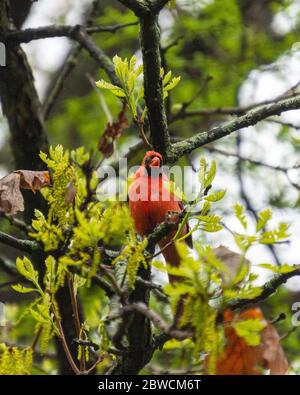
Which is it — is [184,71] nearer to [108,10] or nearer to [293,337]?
[108,10]

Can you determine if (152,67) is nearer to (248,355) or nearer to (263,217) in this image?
(263,217)

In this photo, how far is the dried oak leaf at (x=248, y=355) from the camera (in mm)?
2150

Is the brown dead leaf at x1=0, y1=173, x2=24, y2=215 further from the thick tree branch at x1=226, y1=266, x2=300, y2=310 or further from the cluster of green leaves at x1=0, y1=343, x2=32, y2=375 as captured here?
the thick tree branch at x1=226, y1=266, x2=300, y2=310

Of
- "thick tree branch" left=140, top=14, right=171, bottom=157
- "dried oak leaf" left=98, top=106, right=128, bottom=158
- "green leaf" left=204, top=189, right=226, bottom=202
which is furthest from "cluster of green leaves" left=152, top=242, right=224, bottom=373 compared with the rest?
"thick tree branch" left=140, top=14, right=171, bottom=157

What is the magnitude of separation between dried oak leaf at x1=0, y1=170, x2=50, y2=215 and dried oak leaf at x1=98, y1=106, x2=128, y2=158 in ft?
1.46

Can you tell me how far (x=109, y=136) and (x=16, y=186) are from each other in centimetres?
56

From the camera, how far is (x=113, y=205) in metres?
2.01

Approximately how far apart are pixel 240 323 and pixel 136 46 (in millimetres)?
5629

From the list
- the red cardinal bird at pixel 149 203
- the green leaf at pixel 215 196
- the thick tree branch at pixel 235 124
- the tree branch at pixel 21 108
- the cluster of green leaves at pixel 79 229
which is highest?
the tree branch at pixel 21 108

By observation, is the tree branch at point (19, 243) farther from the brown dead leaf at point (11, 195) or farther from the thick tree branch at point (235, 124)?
the thick tree branch at point (235, 124)

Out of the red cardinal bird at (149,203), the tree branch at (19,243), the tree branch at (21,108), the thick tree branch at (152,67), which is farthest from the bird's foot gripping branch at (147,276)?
the tree branch at (21,108)

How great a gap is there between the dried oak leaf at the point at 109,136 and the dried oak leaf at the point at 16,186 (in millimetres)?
445
